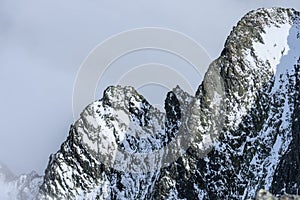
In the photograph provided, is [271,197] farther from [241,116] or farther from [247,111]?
[247,111]

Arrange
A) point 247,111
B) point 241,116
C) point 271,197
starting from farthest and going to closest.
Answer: point 247,111 → point 241,116 → point 271,197

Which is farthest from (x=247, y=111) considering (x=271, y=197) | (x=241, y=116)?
(x=271, y=197)

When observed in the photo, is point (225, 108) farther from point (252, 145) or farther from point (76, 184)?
point (76, 184)

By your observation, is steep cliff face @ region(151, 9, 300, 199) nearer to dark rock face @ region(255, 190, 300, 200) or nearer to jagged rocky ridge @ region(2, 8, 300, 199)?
jagged rocky ridge @ region(2, 8, 300, 199)

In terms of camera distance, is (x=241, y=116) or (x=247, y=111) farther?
(x=247, y=111)

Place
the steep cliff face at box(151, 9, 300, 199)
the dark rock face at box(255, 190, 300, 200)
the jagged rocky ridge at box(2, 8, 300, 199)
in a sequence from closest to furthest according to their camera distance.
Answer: the dark rock face at box(255, 190, 300, 200) → the jagged rocky ridge at box(2, 8, 300, 199) → the steep cliff face at box(151, 9, 300, 199)

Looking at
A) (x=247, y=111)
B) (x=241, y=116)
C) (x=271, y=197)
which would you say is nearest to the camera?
(x=271, y=197)

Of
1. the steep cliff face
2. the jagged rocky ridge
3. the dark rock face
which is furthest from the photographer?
the steep cliff face

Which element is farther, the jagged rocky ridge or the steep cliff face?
the steep cliff face

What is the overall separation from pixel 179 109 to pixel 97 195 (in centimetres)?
3298

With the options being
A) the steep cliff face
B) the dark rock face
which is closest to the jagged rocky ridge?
the steep cliff face

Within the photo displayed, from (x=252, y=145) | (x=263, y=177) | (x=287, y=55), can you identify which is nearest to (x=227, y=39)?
(x=287, y=55)

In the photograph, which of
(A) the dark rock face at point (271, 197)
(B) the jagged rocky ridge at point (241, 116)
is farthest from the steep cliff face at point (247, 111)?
(A) the dark rock face at point (271, 197)

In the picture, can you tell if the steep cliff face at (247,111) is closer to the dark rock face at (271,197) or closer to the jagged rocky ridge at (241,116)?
the jagged rocky ridge at (241,116)
